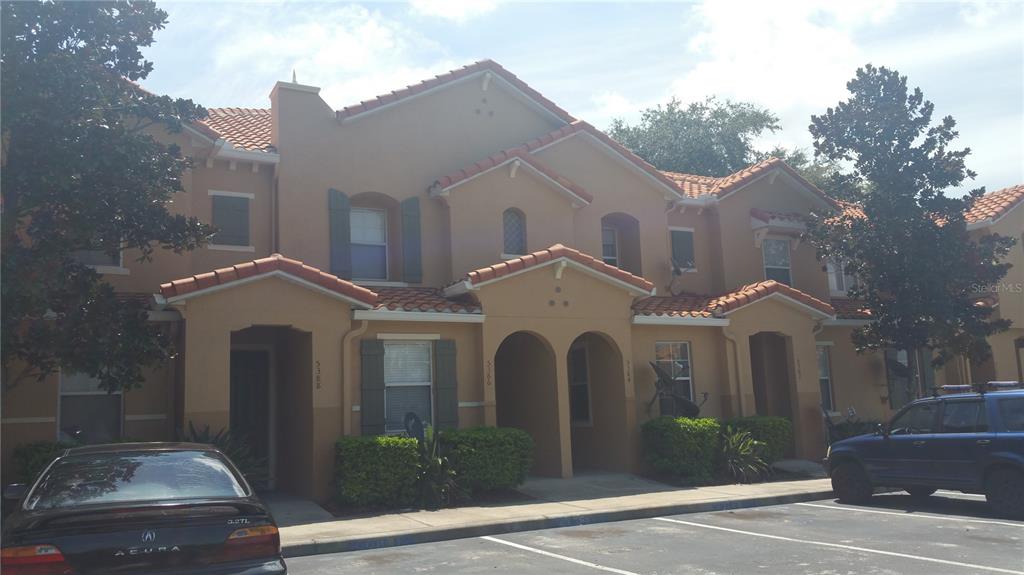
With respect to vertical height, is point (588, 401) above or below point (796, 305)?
below

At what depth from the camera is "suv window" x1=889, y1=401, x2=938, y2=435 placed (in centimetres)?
1250

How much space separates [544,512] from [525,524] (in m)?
0.73

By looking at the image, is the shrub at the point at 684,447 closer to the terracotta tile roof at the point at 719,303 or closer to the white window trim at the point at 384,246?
the terracotta tile roof at the point at 719,303

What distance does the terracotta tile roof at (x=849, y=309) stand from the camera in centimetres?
1939

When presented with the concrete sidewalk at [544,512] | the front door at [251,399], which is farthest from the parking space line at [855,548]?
the front door at [251,399]

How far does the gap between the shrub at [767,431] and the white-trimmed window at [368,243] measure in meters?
7.34

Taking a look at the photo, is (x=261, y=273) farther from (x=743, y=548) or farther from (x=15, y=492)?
(x=743, y=548)

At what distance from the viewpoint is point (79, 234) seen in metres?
10.6

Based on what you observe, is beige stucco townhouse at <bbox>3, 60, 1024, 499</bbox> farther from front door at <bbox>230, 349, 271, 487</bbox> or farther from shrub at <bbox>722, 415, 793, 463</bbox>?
shrub at <bbox>722, 415, 793, 463</bbox>

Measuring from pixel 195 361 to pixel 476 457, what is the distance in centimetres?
450

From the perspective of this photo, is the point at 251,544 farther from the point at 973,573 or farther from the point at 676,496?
the point at 676,496

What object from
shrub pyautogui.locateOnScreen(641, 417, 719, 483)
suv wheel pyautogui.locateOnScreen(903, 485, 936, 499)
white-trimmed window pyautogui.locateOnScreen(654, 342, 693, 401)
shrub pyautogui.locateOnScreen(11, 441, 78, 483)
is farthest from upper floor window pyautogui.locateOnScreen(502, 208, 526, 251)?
shrub pyautogui.locateOnScreen(11, 441, 78, 483)

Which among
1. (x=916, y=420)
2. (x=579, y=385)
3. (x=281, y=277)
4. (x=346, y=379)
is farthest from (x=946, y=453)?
(x=281, y=277)

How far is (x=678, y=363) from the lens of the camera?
57.8 feet
